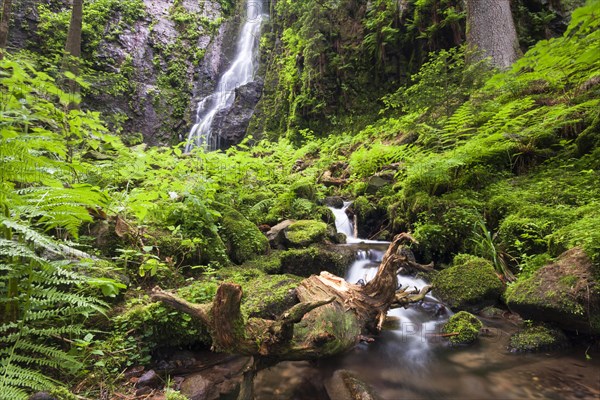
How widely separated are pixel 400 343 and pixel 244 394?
1.95 metres

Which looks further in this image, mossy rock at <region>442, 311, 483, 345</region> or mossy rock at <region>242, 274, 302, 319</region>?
mossy rock at <region>442, 311, 483, 345</region>

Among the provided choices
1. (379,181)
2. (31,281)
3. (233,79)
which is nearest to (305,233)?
(379,181)

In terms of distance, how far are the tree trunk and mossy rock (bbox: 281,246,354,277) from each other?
6.64 metres

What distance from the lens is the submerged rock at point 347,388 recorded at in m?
2.45

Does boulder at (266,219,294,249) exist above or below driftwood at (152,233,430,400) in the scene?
above

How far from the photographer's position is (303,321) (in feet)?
8.73

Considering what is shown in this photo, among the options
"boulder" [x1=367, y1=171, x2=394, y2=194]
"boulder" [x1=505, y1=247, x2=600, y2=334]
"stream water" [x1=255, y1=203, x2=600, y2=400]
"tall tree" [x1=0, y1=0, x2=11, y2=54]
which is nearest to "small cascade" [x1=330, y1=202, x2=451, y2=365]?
"stream water" [x1=255, y1=203, x2=600, y2=400]

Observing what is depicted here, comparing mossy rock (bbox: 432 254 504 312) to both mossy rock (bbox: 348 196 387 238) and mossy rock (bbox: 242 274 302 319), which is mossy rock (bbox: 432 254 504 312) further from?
mossy rock (bbox: 348 196 387 238)

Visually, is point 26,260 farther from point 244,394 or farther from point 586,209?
point 586,209

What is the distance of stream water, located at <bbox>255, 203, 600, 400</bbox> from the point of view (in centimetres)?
249

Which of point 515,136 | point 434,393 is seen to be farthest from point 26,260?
point 515,136

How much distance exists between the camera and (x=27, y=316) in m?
2.03

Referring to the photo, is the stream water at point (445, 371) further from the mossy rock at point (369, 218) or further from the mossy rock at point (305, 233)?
the mossy rock at point (369, 218)

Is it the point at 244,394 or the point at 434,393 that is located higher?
the point at 244,394
